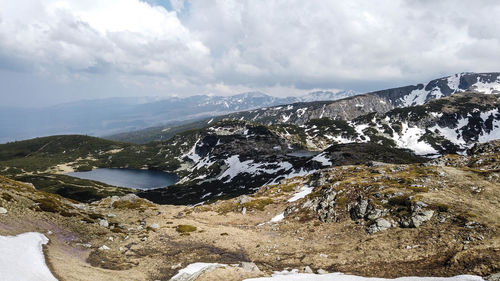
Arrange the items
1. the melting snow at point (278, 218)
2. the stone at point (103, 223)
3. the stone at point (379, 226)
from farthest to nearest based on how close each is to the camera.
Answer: the melting snow at point (278, 218)
the stone at point (103, 223)
the stone at point (379, 226)

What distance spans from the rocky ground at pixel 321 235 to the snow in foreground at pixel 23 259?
3.16 feet

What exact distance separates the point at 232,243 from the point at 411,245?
21.3 meters

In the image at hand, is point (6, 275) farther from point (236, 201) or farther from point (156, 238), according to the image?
point (236, 201)

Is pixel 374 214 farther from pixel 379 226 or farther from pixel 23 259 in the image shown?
pixel 23 259

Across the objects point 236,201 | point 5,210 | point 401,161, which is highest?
point 5,210

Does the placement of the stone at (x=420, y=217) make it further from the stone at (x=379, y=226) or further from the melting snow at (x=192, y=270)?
the melting snow at (x=192, y=270)

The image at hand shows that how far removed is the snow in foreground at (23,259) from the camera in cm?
1777

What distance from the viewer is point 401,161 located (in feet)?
512

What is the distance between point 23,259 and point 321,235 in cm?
3236

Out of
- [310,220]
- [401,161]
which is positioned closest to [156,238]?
[310,220]

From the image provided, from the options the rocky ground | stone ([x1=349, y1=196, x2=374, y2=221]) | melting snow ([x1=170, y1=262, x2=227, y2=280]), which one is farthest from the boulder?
stone ([x1=349, y1=196, x2=374, y2=221])

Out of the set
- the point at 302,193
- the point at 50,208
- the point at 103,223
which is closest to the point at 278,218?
the point at 302,193

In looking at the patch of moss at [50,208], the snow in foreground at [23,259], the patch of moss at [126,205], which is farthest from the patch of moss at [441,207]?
the patch of moss at [126,205]

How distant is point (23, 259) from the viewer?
20375mm
